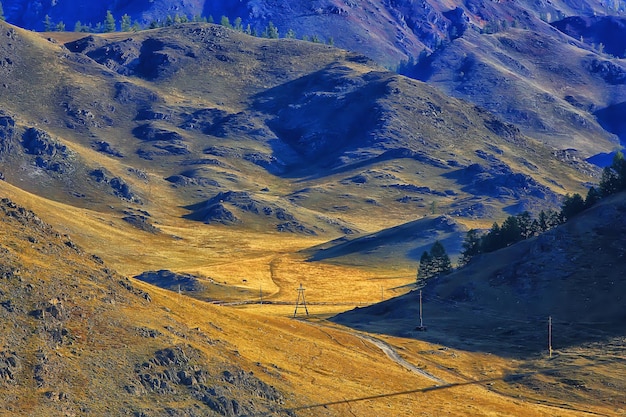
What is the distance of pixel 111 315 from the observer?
95.5 metres

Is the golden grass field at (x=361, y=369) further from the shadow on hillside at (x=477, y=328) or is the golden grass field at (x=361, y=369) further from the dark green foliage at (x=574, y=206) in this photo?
the dark green foliage at (x=574, y=206)

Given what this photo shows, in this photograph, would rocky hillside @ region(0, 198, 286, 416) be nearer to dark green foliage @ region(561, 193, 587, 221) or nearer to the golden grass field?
the golden grass field

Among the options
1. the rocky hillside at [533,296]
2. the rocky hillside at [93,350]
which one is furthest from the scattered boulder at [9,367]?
the rocky hillside at [533,296]

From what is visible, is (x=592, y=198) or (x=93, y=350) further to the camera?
(x=592, y=198)

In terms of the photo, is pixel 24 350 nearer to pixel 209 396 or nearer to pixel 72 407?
pixel 72 407

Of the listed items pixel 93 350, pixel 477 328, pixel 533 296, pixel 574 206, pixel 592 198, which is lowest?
pixel 477 328

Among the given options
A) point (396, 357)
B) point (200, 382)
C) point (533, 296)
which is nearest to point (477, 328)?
point (533, 296)

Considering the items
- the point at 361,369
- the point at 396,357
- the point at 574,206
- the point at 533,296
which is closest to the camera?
the point at 361,369

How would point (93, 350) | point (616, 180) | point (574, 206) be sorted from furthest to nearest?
point (616, 180)
point (574, 206)
point (93, 350)

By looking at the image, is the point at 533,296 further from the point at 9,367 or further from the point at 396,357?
the point at 9,367

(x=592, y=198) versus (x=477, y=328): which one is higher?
(x=592, y=198)

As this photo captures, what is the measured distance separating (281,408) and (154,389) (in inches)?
529

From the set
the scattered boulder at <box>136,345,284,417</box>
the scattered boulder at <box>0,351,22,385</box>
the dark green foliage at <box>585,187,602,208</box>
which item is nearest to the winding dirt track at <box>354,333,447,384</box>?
the scattered boulder at <box>136,345,284,417</box>

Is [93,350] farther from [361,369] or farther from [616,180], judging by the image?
[616,180]
